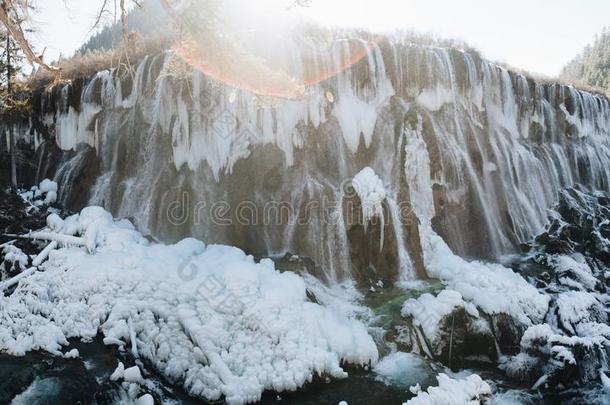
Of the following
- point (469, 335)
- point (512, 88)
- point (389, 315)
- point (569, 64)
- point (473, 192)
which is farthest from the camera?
point (569, 64)

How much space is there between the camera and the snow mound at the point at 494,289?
33.3 ft

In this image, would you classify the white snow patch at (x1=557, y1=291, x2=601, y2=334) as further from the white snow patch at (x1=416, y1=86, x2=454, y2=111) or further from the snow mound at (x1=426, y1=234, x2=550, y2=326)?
the white snow patch at (x1=416, y1=86, x2=454, y2=111)

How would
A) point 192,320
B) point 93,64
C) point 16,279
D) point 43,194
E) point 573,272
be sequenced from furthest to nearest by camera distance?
point 93,64 → point 43,194 → point 573,272 → point 16,279 → point 192,320

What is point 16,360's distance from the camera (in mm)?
7625

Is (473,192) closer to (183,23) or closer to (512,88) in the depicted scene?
(512,88)

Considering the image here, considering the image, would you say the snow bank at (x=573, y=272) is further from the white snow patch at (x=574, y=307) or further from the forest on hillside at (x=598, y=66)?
the forest on hillside at (x=598, y=66)

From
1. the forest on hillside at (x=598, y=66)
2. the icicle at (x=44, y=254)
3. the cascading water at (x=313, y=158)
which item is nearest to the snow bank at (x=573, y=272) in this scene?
the cascading water at (x=313, y=158)

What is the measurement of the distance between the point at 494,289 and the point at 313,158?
6.45m

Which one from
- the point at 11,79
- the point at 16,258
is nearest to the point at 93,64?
the point at 11,79

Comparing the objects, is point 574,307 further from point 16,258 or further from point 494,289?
point 16,258

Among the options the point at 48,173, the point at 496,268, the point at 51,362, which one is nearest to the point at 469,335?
the point at 496,268

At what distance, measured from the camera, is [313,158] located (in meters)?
14.1

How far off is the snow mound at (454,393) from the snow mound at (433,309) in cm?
161

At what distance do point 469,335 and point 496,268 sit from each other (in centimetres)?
361
